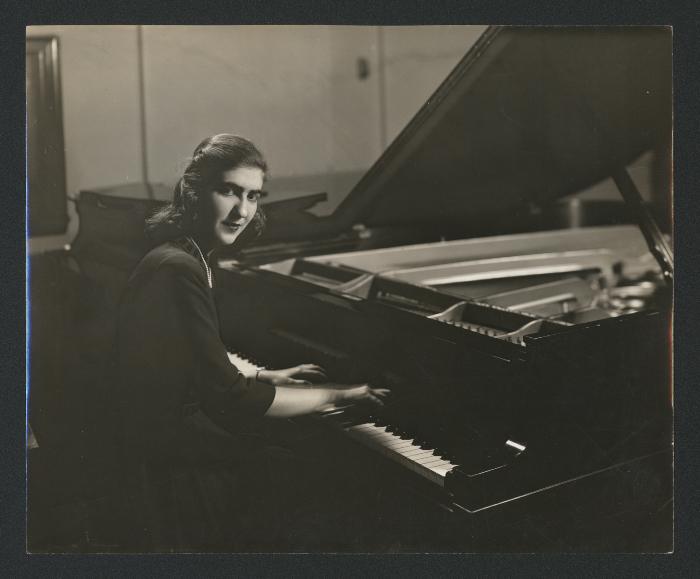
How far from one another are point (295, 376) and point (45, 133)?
111cm

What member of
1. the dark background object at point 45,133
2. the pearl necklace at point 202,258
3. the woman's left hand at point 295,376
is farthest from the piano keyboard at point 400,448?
the dark background object at point 45,133

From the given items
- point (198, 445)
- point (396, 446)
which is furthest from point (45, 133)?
point (396, 446)

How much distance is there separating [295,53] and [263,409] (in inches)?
45.3

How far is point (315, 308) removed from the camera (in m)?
2.63

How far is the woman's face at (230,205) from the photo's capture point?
2.74 meters

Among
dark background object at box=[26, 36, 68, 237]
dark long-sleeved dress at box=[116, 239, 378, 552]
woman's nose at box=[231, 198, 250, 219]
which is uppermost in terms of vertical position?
dark background object at box=[26, 36, 68, 237]

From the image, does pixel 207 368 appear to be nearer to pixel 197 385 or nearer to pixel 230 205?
pixel 197 385

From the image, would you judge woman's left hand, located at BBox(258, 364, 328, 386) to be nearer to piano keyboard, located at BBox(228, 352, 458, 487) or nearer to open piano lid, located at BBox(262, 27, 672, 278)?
piano keyboard, located at BBox(228, 352, 458, 487)

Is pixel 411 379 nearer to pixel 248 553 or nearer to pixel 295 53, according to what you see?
pixel 248 553

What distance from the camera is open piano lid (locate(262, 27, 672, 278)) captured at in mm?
2877

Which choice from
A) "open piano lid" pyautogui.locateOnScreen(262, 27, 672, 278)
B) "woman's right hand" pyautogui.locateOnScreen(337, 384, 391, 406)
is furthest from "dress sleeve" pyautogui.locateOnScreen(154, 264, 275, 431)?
"open piano lid" pyautogui.locateOnScreen(262, 27, 672, 278)

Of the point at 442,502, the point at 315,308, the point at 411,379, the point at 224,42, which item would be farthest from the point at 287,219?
the point at 442,502

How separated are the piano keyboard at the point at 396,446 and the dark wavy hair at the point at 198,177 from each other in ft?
2.47

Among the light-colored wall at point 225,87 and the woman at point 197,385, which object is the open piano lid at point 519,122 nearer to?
the light-colored wall at point 225,87
